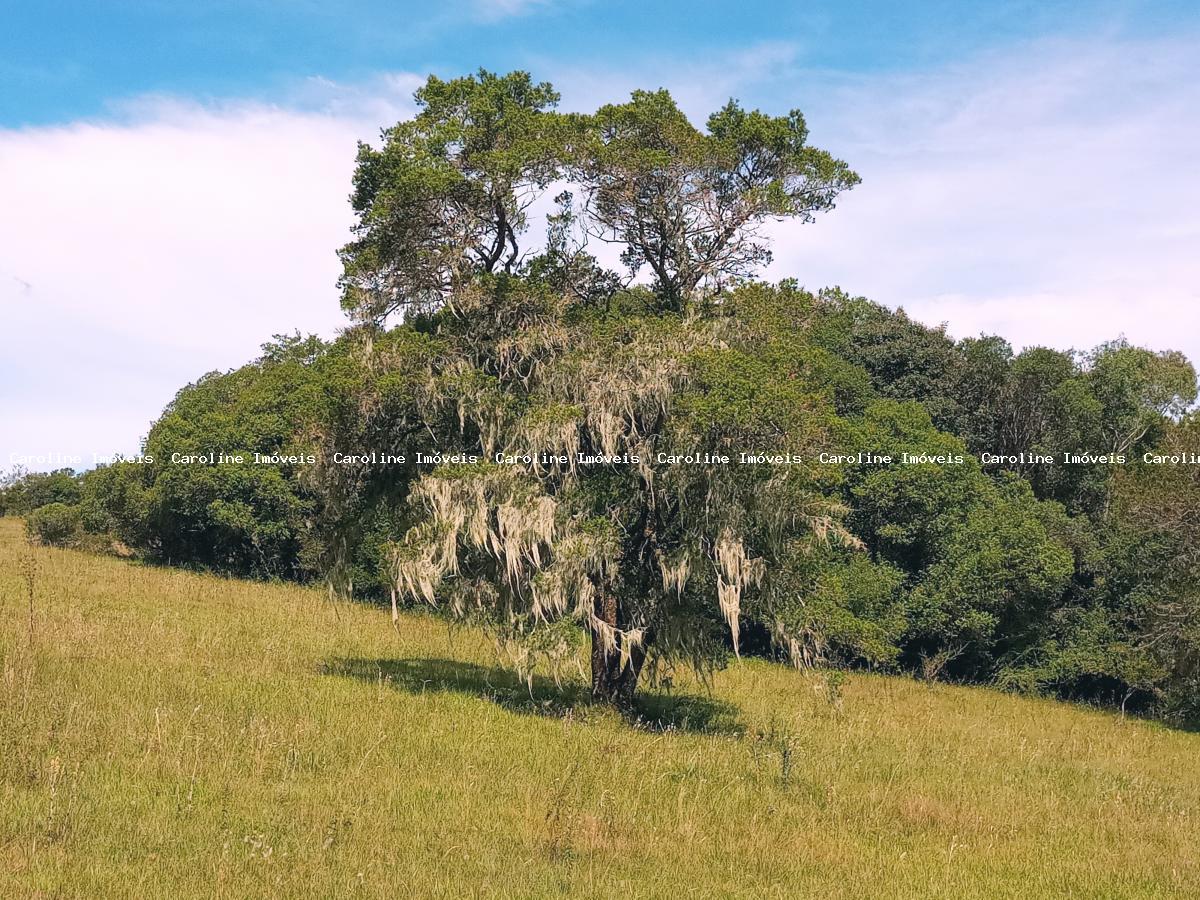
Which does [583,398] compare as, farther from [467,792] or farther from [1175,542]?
[1175,542]

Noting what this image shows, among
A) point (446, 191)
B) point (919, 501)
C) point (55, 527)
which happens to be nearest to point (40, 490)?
point (55, 527)

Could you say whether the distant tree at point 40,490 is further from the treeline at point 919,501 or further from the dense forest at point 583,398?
the dense forest at point 583,398

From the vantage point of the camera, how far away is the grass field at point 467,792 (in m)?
8.30

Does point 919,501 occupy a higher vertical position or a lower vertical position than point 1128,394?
lower

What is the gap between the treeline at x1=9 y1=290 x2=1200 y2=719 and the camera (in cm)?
1717

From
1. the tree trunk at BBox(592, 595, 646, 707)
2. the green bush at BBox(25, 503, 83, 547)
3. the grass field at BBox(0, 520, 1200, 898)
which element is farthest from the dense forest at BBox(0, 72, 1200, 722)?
the green bush at BBox(25, 503, 83, 547)

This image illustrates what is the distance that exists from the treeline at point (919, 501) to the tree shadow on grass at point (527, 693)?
6.94 feet

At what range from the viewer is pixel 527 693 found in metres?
17.9

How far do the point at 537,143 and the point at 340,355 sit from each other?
5102 mm

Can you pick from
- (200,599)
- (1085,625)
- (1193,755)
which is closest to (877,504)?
(1085,625)

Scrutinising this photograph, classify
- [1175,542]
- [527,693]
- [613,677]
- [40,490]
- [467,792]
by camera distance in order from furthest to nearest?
1. [40,490]
2. [1175,542]
3. [527,693]
4. [613,677]
5. [467,792]

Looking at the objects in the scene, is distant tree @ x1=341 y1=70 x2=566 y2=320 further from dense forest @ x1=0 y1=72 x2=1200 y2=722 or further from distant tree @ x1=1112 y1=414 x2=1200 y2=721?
distant tree @ x1=1112 y1=414 x2=1200 y2=721

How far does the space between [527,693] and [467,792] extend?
23.9 feet

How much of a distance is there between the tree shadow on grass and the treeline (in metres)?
2.12
